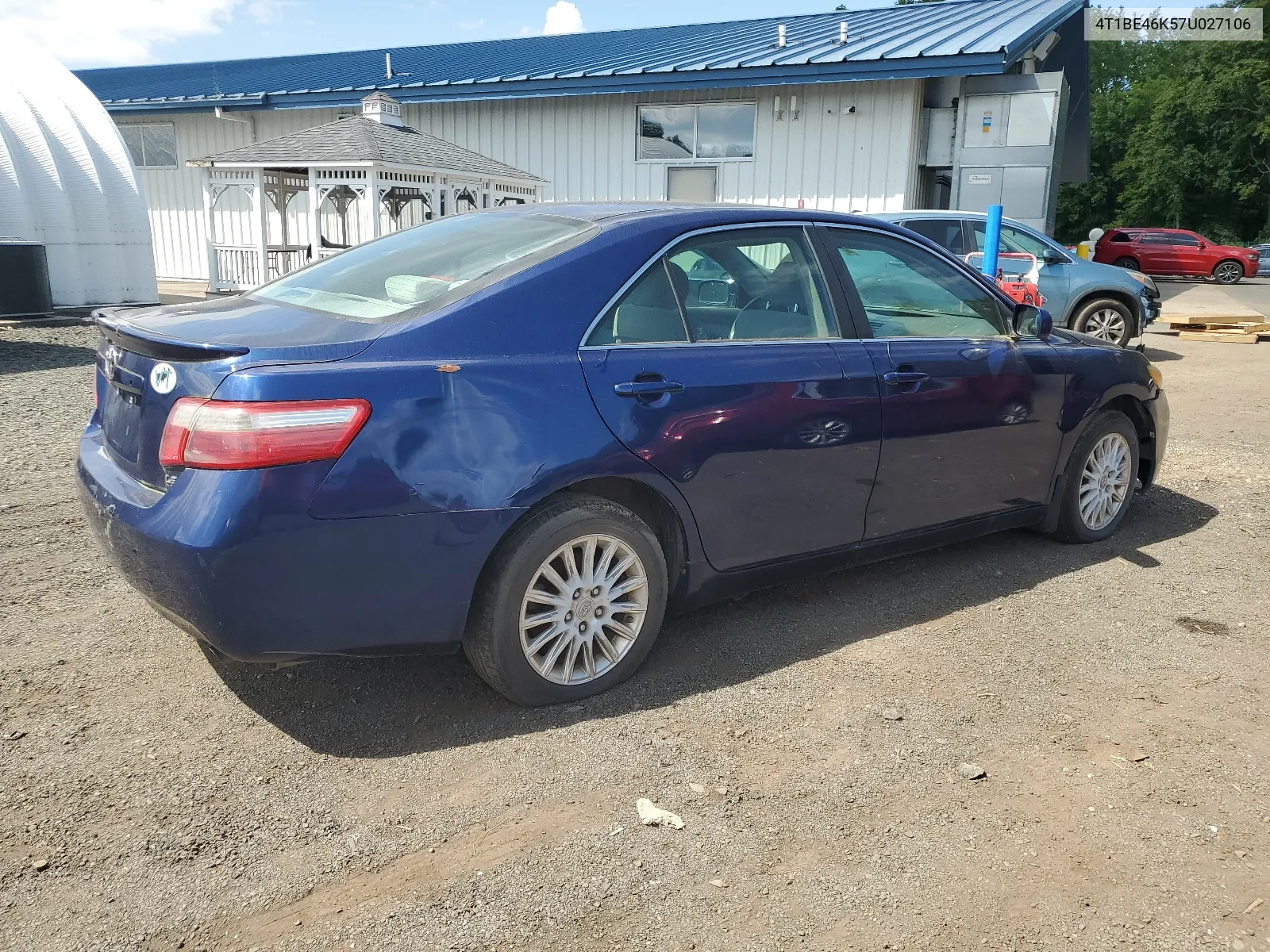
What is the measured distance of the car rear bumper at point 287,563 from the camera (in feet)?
8.91

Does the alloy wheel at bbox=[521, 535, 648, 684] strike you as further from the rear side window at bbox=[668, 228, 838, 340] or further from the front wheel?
the front wheel

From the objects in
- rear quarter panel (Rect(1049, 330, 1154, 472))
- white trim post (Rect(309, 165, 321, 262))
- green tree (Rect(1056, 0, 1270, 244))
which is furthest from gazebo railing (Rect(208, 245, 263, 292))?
green tree (Rect(1056, 0, 1270, 244))

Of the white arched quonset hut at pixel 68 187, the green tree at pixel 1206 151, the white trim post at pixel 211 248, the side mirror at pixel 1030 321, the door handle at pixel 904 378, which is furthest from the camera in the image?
the green tree at pixel 1206 151

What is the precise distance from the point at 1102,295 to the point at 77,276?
48.0ft

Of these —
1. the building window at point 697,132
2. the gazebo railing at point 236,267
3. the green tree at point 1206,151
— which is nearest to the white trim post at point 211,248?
the gazebo railing at point 236,267

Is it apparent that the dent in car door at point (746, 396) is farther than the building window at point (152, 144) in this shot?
No

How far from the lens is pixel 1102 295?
12836 millimetres

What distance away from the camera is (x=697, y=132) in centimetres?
1805

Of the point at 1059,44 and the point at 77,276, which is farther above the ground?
the point at 1059,44

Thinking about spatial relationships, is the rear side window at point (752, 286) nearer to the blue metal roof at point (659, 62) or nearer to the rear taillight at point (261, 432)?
the rear taillight at point (261, 432)

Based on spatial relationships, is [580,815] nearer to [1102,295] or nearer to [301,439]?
[301,439]

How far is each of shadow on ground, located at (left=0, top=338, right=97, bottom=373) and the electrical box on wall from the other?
1261 centimetres

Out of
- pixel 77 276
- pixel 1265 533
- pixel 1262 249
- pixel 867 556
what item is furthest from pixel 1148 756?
pixel 1262 249

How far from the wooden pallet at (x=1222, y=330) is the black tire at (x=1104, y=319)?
3455 mm
